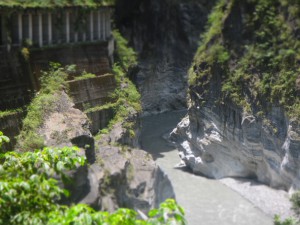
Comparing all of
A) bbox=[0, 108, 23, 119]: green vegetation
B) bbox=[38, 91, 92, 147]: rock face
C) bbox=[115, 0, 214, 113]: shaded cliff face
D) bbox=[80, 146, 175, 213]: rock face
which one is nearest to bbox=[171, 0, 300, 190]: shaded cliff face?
bbox=[80, 146, 175, 213]: rock face

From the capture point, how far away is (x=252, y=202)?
26766mm

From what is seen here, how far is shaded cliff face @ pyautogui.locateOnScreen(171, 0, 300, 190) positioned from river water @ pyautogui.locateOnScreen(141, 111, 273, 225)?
108 centimetres

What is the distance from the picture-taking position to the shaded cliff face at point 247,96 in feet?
87.8

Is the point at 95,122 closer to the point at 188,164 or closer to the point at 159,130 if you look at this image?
the point at 188,164

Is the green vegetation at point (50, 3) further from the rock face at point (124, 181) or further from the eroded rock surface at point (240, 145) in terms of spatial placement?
the rock face at point (124, 181)

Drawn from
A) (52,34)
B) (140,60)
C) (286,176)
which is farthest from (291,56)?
(140,60)

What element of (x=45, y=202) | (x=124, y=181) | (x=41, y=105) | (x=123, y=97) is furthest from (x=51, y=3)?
(x=45, y=202)

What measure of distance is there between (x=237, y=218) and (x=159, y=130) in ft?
49.0

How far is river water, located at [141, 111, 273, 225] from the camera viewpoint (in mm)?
25156

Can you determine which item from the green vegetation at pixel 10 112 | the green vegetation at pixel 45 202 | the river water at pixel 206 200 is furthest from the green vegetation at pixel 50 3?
the green vegetation at pixel 45 202

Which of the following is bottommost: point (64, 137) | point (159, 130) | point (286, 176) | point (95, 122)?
point (159, 130)

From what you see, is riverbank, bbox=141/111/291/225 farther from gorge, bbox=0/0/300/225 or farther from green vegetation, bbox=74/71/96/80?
green vegetation, bbox=74/71/96/80

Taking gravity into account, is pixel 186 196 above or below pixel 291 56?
below

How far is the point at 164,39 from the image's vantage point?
44.9m
